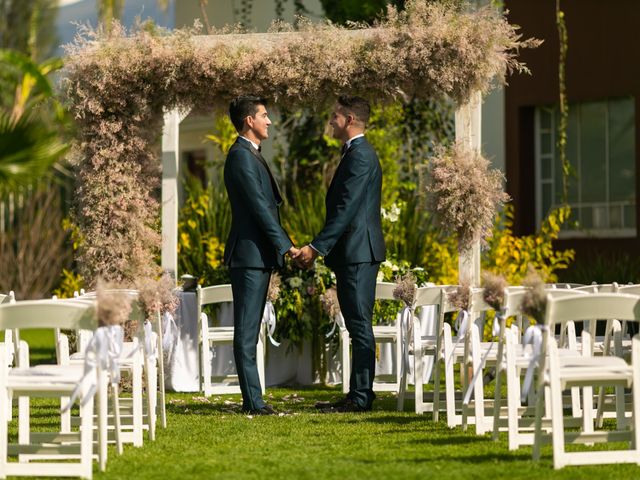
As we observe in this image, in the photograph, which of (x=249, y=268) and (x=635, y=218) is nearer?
(x=249, y=268)

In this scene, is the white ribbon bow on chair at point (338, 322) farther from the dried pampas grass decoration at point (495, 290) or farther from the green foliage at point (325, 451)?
the dried pampas grass decoration at point (495, 290)

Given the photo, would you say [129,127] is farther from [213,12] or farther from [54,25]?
[54,25]

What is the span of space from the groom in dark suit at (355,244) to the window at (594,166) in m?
7.48

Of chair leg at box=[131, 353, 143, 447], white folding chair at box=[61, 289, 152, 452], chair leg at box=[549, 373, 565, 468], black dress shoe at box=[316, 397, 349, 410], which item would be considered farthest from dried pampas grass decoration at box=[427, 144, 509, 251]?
chair leg at box=[549, 373, 565, 468]

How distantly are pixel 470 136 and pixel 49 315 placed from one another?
5577 mm

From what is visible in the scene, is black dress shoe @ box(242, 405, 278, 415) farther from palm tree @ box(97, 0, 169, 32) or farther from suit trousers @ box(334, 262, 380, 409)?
palm tree @ box(97, 0, 169, 32)

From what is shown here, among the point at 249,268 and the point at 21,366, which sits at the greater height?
the point at 249,268

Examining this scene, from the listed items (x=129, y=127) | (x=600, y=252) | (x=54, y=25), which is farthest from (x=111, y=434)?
(x=54, y=25)

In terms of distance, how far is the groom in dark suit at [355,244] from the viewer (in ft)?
29.7

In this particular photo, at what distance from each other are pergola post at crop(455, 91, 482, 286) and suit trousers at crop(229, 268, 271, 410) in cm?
251

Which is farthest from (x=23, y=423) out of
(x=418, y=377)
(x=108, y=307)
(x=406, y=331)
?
(x=406, y=331)

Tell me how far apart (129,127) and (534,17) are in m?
7.50

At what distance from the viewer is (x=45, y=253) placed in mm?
21906

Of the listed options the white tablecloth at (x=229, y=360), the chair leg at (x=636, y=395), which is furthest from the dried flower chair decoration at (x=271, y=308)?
the chair leg at (x=636, y=395)
